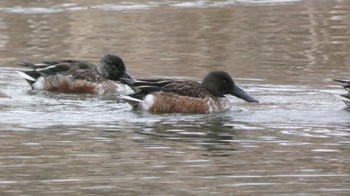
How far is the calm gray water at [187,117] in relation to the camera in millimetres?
9844

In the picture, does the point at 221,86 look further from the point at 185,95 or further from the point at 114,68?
the point at 114,68

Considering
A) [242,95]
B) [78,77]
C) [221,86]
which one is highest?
[221,86]

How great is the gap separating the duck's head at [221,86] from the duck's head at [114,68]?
8.08 ft

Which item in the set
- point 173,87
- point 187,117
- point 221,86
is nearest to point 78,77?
point 173,87

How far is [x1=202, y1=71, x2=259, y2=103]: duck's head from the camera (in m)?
14.4

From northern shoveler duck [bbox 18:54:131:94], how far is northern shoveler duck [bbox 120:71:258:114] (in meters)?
2.12

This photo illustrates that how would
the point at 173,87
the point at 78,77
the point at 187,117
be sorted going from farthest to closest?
1. the point at 78,77
2. the point at 173,87
3. the point at 187,117

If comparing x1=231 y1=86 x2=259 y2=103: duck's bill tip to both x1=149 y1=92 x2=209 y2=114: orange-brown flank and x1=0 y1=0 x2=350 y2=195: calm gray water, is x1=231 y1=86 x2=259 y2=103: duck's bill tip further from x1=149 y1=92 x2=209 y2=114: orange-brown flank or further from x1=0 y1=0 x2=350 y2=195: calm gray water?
x1=149 y1=92 x2=209 y2=114: orange-brown flank

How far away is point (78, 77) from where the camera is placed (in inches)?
658

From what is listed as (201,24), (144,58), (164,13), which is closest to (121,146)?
(144,58)

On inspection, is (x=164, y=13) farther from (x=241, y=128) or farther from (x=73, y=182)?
(x=73, y=182)

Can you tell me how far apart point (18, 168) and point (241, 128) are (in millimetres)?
3127

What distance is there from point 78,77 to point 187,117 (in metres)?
3.30

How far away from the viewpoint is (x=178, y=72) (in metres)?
17.5
